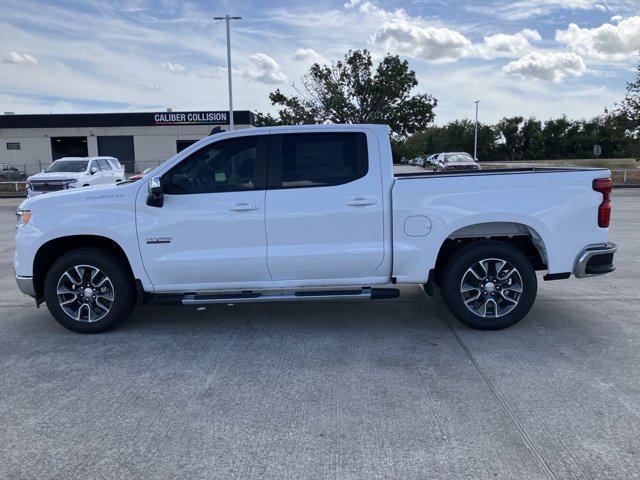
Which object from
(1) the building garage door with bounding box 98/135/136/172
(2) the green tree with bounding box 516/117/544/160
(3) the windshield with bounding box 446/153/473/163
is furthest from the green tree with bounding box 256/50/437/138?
(2) the green tree with bounding box 516/117/544/160

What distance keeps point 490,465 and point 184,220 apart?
346 centimetres

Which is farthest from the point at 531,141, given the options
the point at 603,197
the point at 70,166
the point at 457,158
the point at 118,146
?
A: the point at 603,197

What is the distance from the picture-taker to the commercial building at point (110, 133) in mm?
47188

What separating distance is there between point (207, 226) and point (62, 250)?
5.41ft

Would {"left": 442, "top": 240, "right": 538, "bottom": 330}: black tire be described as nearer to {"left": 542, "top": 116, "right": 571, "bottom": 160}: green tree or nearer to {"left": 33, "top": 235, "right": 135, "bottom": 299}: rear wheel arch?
{"left": 33, "top": 235, "right": 135, "bottom": 299}: rear wheel arch

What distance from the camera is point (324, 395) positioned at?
409cm

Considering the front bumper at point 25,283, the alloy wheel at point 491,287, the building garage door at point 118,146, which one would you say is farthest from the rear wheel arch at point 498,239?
the building garage door at point 118,146

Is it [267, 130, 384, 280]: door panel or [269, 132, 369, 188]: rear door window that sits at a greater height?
[269, 132, 369, 188]: rear door window

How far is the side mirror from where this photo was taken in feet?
16.9

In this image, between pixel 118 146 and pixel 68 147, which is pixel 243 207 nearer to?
pixel 118 146

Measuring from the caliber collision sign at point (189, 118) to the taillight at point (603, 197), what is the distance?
43.4 meters

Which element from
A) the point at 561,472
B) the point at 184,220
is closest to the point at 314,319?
the point at 184,220

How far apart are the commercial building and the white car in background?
25.0m

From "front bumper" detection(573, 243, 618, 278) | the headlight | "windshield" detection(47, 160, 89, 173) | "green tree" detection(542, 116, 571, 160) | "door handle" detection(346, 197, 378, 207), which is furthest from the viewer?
"green tree" detection(542, 116, 571, 160)
